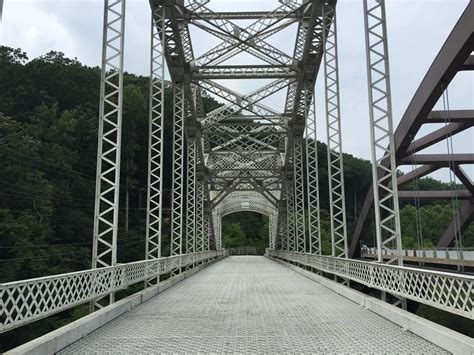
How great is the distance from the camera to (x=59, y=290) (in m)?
5.91

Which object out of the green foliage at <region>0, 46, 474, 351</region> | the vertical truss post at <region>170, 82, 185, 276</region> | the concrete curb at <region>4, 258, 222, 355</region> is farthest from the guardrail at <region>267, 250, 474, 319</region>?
the green foliage at <region>0, 46, 474, 351</region>

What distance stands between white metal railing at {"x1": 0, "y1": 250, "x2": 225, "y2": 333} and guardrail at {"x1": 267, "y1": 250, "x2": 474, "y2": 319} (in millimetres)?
4939

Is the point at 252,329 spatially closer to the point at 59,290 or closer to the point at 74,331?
the point at 74,331

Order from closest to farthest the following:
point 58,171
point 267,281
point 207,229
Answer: point 267,281, point 58,171, point 207,229

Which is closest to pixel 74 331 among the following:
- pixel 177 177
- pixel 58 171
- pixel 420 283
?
pixel 420 283

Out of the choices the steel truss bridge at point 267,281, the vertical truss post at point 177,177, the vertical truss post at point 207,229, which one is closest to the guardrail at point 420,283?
the steel truss bridge at point 267,281

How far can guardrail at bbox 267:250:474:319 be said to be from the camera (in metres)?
5.27

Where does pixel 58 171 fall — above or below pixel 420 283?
above

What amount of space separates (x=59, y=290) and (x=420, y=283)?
5224 mm

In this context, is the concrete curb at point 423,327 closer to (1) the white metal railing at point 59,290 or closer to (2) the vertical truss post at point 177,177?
(1) the white metal railing at point 59,290

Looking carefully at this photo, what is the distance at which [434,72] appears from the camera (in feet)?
53.5

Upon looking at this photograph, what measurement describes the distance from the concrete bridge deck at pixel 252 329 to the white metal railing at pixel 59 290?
23.1 inches

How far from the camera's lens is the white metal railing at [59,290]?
15.4 ft

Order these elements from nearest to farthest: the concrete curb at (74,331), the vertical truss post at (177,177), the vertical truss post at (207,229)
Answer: the concrete curb at (74,331) < the vertical truss post at (177,177) < the vertical truss post at (207,229)
